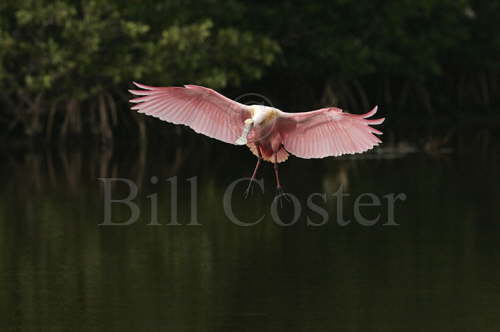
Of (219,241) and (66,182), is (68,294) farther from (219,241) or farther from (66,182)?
Answer: (66,182)

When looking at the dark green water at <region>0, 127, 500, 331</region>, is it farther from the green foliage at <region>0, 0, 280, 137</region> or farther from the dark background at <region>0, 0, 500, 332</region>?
the green foliage at <region>0, 0, 280, 137</region>

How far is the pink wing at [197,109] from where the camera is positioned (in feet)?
27.5

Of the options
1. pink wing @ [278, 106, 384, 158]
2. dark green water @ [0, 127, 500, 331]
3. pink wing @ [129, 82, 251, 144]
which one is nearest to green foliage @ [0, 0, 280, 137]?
dark green water @ [0, 127, 500, 331]

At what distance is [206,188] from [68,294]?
30.5 feet

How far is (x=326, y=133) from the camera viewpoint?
336 inches

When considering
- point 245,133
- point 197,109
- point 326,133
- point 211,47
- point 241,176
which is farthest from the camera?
point 211,47

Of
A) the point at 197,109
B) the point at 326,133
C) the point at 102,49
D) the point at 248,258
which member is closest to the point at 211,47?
the point at 102,49

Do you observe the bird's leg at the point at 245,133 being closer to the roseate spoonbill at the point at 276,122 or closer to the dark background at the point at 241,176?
the roseate spoonbill at the point at 276,122

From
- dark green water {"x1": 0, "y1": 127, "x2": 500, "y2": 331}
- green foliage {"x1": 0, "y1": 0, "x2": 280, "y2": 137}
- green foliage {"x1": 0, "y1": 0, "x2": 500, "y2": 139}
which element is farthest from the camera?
green foliage {"x1": 0, "y1": 0, "x2": 500, "y2": 139}

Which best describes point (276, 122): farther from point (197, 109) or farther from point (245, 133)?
point (197, 109)

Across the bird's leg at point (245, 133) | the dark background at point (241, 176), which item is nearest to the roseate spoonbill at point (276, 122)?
the bird's leg at point (245, 133)

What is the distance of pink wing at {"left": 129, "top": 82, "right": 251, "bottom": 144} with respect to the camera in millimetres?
8367

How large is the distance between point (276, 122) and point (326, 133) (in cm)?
50

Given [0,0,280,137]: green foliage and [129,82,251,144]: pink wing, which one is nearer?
[129,82,251,144]: pink wing
